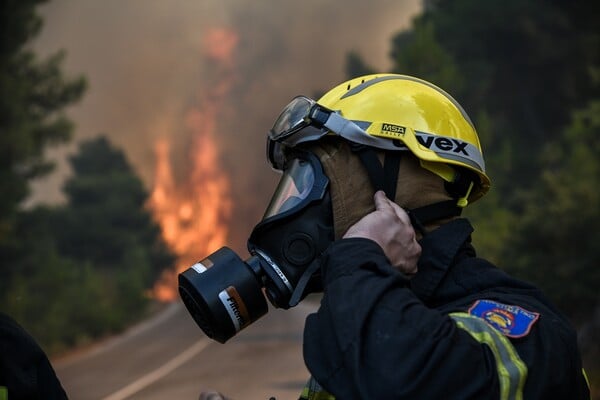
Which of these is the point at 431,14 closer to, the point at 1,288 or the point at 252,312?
the point at 1,288

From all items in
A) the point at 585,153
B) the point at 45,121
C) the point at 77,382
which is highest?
the point at 45,121

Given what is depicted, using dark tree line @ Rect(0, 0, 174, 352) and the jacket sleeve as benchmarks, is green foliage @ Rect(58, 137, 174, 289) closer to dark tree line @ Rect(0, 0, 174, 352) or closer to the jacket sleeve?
dark tree line @ Rect(0, 0, 174, 352)

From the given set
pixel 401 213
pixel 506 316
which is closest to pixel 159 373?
pixel 401 213

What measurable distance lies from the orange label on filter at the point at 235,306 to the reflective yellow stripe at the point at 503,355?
21.0 inches

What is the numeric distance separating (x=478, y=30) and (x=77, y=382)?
769 inches

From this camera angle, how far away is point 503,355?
5.89ft

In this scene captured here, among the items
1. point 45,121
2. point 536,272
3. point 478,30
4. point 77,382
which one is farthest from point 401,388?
point 478,30

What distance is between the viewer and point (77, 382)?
16469 mm

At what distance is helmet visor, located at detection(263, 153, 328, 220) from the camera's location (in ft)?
6.82

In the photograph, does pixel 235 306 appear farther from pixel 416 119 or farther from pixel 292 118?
pixel 416 119

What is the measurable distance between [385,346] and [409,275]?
14.2 inches

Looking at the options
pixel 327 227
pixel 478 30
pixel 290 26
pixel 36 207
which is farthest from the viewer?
pixel 290 26

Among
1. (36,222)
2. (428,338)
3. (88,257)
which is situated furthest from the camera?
(88,257)

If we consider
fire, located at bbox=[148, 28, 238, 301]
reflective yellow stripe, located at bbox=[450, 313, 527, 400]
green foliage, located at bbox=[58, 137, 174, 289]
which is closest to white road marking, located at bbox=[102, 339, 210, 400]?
reflective yellow stripe, located at bbox=[450, 313, 527, 400]
